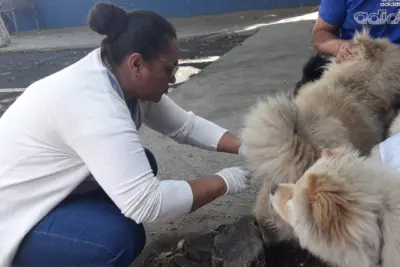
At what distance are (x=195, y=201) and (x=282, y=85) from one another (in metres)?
3.74

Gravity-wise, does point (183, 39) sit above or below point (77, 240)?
below

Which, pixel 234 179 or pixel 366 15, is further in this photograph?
pixel 366 15

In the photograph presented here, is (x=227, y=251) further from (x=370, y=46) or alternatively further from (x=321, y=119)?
(x=370, y=46)

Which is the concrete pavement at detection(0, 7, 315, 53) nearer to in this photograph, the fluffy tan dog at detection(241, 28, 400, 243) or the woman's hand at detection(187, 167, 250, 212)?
the fluffy tan dog at detection(241, 28, 400, 243)

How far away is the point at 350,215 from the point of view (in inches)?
63.0

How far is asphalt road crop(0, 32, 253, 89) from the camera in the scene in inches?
340

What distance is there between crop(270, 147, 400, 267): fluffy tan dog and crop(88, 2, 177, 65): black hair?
831mm

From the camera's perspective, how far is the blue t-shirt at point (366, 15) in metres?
2.98

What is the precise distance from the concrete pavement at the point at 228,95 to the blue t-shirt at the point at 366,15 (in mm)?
1251

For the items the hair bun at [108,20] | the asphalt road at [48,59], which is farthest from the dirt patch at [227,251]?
the asphalt road at [48,59]

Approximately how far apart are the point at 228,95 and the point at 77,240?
3.68 meters

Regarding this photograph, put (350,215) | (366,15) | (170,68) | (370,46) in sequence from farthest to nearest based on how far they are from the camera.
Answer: (366,15), (370,46), (170,68), (350,215)

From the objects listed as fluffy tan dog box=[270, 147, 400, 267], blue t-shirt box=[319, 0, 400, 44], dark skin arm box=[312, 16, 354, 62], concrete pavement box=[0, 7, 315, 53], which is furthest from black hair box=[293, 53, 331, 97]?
concrete pavement box=[0, 7, 315, 53]

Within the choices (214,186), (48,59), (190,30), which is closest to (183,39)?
(190,30)
